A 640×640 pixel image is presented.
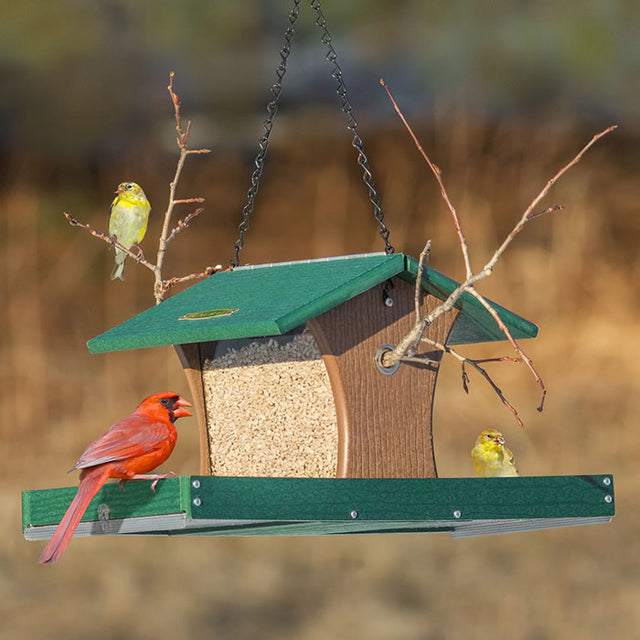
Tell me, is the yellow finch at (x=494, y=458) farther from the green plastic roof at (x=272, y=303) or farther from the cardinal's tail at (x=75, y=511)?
the cardinal's tail at (x=75, y=511)

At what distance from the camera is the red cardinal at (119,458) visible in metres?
3.10

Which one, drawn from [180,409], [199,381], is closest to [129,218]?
[199,381]

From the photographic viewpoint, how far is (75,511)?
3.13 metres

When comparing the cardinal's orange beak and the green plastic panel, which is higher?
the cardinal's orange beak

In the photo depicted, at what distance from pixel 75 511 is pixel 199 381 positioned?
71 centimetres

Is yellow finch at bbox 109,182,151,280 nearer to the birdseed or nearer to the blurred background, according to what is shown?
the birdseed

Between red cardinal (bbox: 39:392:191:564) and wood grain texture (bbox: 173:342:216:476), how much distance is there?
0.32 meters

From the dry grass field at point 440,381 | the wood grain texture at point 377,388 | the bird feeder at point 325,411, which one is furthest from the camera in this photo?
the dry grass field at point 440,381

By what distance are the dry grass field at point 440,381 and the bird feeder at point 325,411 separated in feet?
16.5

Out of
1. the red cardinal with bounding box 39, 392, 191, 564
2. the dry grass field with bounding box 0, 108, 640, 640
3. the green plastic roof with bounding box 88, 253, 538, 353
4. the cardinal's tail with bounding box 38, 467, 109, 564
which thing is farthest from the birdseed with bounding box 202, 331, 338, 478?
the dry grass field with bounding box 0, 108, 640, 640

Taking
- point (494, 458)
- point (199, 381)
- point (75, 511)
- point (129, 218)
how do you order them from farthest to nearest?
point (129, 218)
point (494, 458)
point (199, 381)
point (75, 511)

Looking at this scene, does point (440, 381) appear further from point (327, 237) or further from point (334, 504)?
point (334, 504)

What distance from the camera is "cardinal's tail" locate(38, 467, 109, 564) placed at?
305 cm

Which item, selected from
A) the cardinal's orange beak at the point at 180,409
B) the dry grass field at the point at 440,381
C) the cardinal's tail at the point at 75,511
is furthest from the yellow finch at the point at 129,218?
the dry grass field at the point at 440,381
